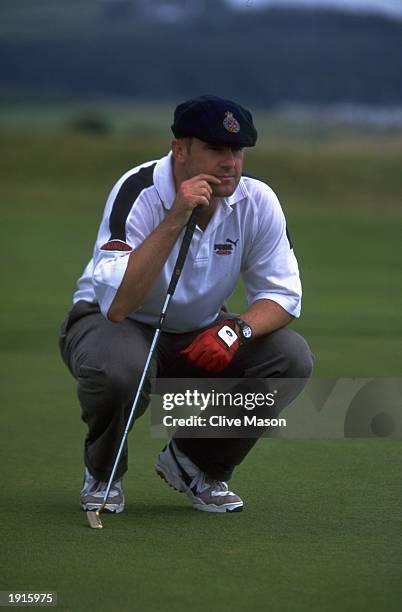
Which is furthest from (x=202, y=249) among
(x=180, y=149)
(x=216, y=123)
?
(x=216, y=123)

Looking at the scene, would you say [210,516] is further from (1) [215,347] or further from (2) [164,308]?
(2) [164,308]

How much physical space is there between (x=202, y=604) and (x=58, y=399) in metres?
4.23

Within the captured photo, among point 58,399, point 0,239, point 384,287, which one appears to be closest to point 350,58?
point 0,239

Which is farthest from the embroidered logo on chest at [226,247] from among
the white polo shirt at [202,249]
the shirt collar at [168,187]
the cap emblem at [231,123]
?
the cap emblem at [231,123]

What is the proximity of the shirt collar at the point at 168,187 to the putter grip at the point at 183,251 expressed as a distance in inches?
6.8

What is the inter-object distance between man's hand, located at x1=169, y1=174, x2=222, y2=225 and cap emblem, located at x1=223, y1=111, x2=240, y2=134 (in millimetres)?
192

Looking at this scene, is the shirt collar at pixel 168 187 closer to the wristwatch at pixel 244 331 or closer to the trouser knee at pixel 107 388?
the wristwatch at pixel 244 331

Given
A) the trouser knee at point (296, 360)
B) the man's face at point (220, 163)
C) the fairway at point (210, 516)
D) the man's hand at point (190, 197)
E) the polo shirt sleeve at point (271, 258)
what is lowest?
the fairway at point (210, 516)

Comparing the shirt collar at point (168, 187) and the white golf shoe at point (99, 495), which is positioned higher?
the shirt collar at point (168, 187)

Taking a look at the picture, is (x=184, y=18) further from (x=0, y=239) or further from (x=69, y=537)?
(x=69, y=537)

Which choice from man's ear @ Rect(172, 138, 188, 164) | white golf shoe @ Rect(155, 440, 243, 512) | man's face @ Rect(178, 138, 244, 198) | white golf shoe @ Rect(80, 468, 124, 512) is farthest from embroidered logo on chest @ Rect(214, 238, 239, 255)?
white golf shoe @ Rect(80, 468, 124, 512)

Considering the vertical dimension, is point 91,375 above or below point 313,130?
below

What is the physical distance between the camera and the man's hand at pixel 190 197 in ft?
17.6

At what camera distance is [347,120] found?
2231 inches
